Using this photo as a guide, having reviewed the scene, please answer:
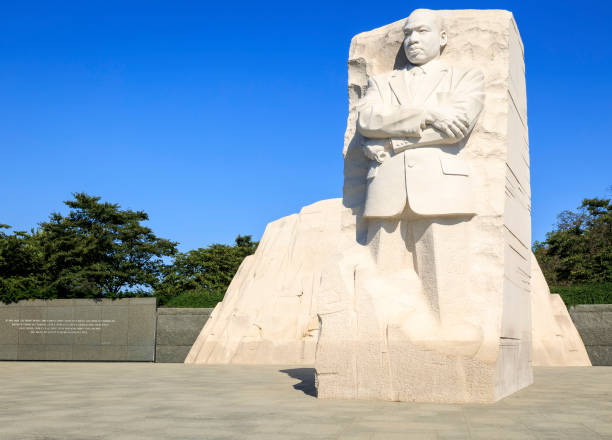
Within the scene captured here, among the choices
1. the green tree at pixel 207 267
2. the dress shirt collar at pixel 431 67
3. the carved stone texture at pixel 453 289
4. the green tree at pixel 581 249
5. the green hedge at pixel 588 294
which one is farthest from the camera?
the green tree at pixel 207 267

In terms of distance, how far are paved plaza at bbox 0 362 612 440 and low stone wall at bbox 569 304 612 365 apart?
7.29 m

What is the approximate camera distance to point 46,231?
936 inches

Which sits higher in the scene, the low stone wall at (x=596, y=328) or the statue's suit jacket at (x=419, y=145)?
the statue's suit jacket at (x=419, y=145)

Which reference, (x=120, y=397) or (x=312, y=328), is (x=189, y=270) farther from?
(x=120, y=397)

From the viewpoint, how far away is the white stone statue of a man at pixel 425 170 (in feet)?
19.0

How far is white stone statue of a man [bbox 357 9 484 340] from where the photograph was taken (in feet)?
19.0

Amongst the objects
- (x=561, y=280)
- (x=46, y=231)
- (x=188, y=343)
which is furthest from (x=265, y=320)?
(x=561, y=280)

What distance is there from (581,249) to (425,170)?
23.1 meters

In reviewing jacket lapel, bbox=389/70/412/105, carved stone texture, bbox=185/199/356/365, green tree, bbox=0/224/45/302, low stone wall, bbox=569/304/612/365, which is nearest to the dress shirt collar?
jacket lapel, bbox=389/70/412/105

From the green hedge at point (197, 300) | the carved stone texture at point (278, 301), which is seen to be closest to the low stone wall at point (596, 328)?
the carved stone texture at point (278, 301)

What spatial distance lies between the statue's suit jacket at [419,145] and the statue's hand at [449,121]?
0.05 m

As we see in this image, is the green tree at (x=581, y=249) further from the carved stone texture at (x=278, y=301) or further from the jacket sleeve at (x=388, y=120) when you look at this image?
the jacket sleeve at (x=388, y=120)

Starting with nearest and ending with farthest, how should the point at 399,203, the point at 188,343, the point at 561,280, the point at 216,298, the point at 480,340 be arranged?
the point at 480,340 < the point at 399,203 < the point at 188,343 < the point at 216,298 < the point at 561,280

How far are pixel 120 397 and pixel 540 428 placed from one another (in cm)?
366
